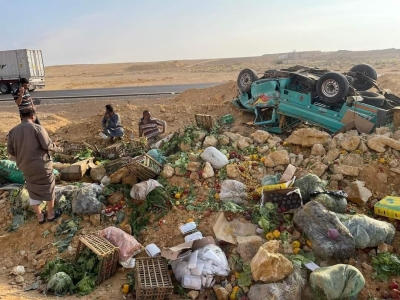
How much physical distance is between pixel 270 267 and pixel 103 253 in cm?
171

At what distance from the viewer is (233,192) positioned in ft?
15.9

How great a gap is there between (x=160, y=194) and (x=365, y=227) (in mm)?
2487

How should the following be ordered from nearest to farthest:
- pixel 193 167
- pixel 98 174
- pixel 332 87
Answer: pixel 193 167 → pixel 98 174 → pixel 332 87

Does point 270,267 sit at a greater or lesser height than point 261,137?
lesser

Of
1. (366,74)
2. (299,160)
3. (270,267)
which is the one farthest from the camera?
(366,74)

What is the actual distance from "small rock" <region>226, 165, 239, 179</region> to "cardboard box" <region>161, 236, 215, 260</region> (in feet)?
4.38

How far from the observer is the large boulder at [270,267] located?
3.49 m

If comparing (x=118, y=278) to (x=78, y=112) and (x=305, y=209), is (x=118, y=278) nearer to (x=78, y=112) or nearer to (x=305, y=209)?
(x=305, y=209)

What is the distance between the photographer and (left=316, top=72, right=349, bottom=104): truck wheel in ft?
22.4

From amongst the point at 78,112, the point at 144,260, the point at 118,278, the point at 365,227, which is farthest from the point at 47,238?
the point at 78,112

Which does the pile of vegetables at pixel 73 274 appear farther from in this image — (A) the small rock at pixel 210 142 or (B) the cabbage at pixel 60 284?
(A) the small rock at pixel 210 142

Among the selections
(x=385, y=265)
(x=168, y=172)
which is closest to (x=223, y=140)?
(x=168, y=172)

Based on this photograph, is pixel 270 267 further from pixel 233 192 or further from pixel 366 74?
pixel 366 74

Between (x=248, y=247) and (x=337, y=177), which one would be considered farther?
(x=337, y=177)
